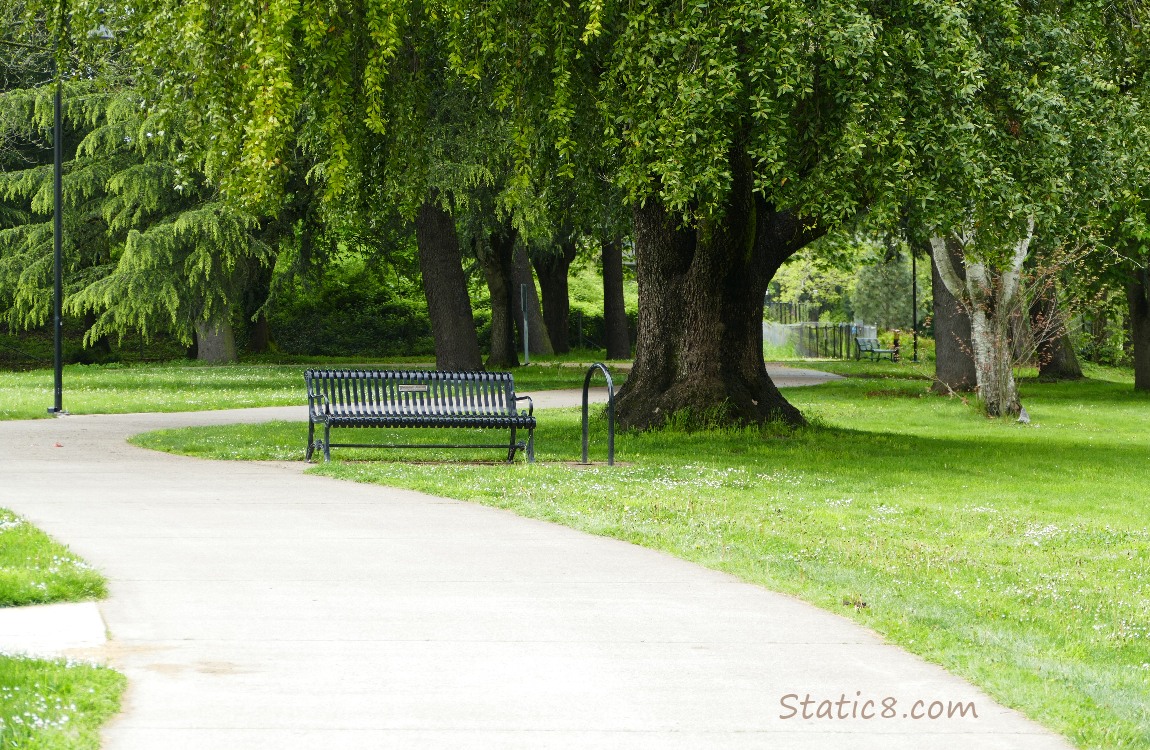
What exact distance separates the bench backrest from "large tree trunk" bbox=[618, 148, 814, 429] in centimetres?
344

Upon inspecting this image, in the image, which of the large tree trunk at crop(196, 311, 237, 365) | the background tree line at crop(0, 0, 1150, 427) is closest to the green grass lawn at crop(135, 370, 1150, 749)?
the background tree line at crop(0, 0, 1150, 427)

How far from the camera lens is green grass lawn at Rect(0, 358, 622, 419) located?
23.0 meters

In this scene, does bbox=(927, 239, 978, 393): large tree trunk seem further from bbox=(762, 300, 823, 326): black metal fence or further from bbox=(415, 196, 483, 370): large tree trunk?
bbox=(762, 300, 823, 326): black metal fence

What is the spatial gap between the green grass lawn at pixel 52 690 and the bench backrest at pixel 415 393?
6.91 metres

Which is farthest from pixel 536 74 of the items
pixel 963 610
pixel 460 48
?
pixel 963 610

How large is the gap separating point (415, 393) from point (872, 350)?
134 feet

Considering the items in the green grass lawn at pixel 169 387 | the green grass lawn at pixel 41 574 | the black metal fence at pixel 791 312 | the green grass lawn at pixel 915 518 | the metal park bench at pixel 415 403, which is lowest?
the green grass lawn at pixel 915 518

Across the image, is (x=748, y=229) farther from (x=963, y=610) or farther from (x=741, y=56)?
(x=963, y=610)

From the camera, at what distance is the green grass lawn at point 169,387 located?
22953mm

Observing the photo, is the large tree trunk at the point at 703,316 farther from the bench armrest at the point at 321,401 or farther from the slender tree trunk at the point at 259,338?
the slender tree trunk at the point at 259,338

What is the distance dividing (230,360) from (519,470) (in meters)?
29.7

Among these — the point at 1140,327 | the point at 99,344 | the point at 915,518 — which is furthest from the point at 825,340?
→ the point at 915,518

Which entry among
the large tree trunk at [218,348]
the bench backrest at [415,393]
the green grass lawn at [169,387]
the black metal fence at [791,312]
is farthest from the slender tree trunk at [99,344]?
the bench backrest at [415,393]

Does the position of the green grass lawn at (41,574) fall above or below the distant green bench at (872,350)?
below
